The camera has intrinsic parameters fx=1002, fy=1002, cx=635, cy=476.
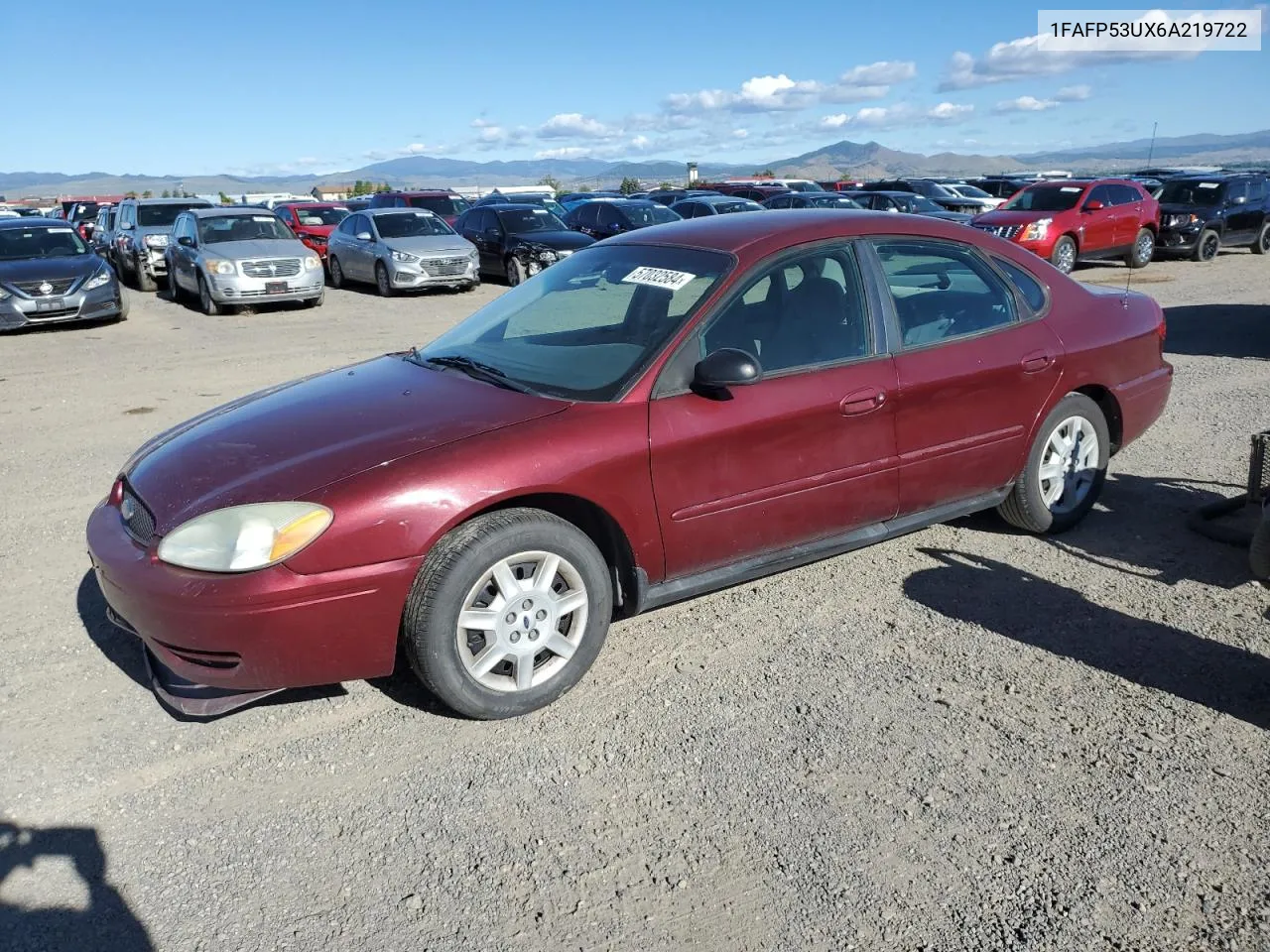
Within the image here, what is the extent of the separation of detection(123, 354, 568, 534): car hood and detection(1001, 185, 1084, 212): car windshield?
55.0 feet

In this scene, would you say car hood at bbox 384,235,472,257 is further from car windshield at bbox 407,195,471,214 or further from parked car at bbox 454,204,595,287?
car windshield at bbox 407,195,471,214

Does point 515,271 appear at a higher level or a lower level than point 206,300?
lower

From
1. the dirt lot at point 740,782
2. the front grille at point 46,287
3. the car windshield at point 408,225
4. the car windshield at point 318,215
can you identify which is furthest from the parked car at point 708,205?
the dirt lot at point 740,782

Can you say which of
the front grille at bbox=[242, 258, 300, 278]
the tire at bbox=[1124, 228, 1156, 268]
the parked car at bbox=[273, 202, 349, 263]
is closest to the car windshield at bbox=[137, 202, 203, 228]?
the parked car at bbox=[273, 202, 349, 263]

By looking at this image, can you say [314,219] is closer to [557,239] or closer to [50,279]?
[557,239]

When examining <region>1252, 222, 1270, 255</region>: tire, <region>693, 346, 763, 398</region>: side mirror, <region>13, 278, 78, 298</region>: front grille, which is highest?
<region>13, 278, 78, 298</region>: front grille

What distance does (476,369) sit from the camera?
407cm

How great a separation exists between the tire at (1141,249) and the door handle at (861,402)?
17.3 metres

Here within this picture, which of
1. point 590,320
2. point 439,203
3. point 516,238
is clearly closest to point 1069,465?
point 590,320

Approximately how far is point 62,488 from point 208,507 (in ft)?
11.9

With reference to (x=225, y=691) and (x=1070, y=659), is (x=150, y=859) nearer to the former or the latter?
(x=225, y=691)

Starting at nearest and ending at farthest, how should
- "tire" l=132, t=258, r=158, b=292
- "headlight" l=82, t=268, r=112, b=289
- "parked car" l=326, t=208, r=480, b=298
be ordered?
"headlight" l=82, t=268, r=112, b=289 < "parked car" l=326, t=208, r=480, b=298 < "tire" l=132, t=258, r=158, b=292

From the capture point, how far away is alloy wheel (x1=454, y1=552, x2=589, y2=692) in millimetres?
3338

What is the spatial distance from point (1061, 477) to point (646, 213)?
15912 millimetres
